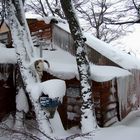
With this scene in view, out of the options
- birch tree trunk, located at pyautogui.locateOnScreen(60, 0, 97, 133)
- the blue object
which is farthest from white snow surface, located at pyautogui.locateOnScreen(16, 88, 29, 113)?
the blue object

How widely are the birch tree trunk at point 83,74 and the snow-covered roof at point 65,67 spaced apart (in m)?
1.61

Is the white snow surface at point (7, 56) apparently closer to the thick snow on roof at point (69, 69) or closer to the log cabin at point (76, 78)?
the log cabin at point (76, 78)

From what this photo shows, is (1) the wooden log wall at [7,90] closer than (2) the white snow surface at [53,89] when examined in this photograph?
No

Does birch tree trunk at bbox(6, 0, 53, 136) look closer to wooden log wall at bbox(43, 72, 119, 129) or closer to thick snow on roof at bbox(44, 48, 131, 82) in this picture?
thick snow on roof at bbox(44, 48, 131, 82)

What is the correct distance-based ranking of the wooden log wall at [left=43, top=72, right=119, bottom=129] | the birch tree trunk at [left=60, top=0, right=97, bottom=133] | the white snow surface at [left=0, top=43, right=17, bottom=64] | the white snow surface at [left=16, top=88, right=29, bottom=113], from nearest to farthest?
1. the birch tree trunk at [left=60, top=0, right=97, bottom=133]
2. the white snow surface at [left=16, top=88, right=29, bottom=113]
3. the wooden log wall at [left=43, top=72, right=119, bottom=129]
4. the white snow surface at [left=0, top=43, right=17, bottom=64]

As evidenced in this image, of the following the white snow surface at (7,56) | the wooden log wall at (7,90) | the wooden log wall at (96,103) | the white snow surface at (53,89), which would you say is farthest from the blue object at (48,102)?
the white snow surface at (7,56)

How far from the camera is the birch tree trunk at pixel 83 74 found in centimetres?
975

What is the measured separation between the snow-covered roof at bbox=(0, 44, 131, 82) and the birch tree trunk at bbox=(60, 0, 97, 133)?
1.61m

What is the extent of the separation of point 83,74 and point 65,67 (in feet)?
9.21

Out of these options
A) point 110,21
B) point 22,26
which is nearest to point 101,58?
point 22,26

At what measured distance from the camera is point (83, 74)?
32.2 ft

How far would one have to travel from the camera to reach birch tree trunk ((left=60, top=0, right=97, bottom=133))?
32.0 feet

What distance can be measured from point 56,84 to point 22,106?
7.88ft

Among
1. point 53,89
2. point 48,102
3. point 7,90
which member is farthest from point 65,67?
point 48,102
